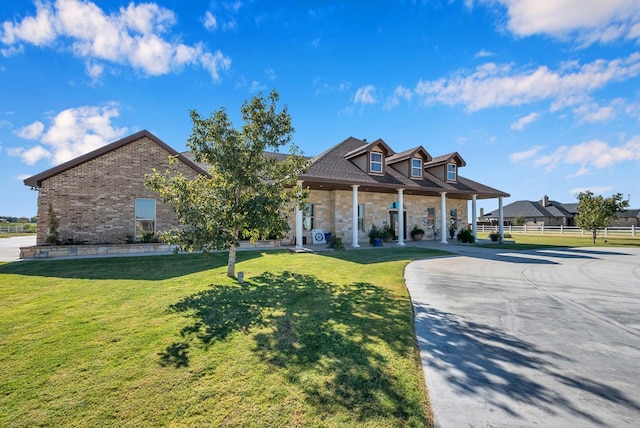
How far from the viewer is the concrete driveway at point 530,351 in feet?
8.63

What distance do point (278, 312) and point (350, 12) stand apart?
12.6 m

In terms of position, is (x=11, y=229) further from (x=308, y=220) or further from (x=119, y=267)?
(x=308, y=220)

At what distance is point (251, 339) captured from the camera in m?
4.11

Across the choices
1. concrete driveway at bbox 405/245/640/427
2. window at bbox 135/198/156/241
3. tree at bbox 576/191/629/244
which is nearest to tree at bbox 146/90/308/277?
concrete driveway at bbox 405/245/640/427

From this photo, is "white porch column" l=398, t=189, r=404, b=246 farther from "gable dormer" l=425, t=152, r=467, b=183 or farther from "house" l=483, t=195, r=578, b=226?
"house" l=483, t=195, r=578, b=226

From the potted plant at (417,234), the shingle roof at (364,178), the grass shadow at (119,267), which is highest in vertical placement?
the shingle roof at (364,178)

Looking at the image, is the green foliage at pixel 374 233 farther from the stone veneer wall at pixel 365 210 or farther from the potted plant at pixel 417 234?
the potted plant at pixel 417 234

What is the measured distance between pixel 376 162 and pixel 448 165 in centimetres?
707

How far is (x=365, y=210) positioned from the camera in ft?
64.1

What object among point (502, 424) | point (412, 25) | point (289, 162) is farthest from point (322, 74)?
point (502, 424)

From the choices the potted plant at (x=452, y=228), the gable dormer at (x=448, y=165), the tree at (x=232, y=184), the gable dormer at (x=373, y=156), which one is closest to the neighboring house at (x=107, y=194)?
the tree at (x=232, y=184)

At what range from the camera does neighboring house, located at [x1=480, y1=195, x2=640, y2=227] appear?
52.1m

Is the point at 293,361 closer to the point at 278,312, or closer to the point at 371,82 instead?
the point at 278,312

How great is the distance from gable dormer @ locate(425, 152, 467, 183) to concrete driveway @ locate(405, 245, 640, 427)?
14646mm
